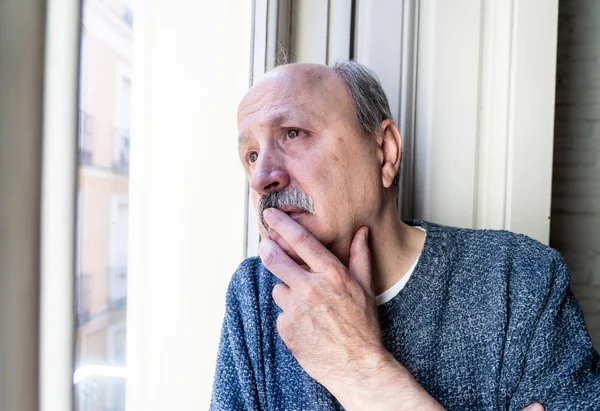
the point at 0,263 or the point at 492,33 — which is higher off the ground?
the point at 492,33

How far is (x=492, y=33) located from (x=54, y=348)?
1450 mm

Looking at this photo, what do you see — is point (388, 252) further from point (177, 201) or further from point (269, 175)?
point (177, 201)

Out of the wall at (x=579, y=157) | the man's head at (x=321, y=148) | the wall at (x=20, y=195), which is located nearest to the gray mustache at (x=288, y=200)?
the man's head at (x=321, y=148)

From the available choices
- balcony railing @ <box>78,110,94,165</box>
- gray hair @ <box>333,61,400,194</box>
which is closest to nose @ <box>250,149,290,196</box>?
gray hair @ <box>333,61,400,194</box>

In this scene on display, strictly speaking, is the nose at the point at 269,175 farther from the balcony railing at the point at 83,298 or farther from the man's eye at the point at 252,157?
the balcony railing at the point at 83,298

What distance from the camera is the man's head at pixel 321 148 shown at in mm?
965

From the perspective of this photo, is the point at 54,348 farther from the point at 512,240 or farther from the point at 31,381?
the point at 512,240

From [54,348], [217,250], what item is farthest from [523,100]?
[54,348]

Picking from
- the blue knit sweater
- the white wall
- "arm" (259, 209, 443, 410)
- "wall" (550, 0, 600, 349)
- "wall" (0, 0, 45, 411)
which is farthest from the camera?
"wall" (550, 0, 600, 349)

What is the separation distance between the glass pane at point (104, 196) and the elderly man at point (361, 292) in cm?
27

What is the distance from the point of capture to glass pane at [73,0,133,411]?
478 millimetres

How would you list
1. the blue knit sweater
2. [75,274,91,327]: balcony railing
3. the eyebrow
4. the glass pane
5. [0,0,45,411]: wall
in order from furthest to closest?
1. the eyebrow
2. the blue knit sweater
3. the glass pane
4. [75,274,91,327]: balcony railing
5. [0,0,45,411]: wall

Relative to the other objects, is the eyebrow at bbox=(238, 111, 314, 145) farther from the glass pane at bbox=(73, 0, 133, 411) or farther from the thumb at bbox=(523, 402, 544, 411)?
the thumb at bbox=(523, 402, 544, 411)

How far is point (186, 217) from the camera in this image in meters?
1.15
